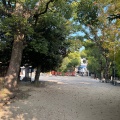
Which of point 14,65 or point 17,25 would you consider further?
point 14,65

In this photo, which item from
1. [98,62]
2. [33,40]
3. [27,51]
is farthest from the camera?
[98,62]

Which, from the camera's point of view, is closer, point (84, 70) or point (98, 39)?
point (98, 39)

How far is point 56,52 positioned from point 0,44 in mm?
5238

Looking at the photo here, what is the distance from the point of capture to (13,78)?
14398 mm

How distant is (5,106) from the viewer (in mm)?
10352

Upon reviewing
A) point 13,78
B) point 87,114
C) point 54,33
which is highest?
point 54,33

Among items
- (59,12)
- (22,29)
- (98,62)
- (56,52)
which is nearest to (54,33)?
(56,52)

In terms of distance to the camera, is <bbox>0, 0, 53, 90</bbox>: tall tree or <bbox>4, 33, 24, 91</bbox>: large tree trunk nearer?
<bbox>0, 0, 53, 90</bbox>: tall tree

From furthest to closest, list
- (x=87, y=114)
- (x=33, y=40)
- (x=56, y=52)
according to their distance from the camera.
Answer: (x=56, y=52)
(x=33, y=40)
(x=87, y=114)

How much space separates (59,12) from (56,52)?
5.58 m

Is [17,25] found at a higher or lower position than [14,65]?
higher

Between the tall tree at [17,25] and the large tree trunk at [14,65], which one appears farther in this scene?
the large tree trunk at [14,65]

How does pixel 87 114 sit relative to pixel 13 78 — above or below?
below

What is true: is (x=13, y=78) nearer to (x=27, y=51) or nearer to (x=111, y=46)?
(x=27, y=51)
